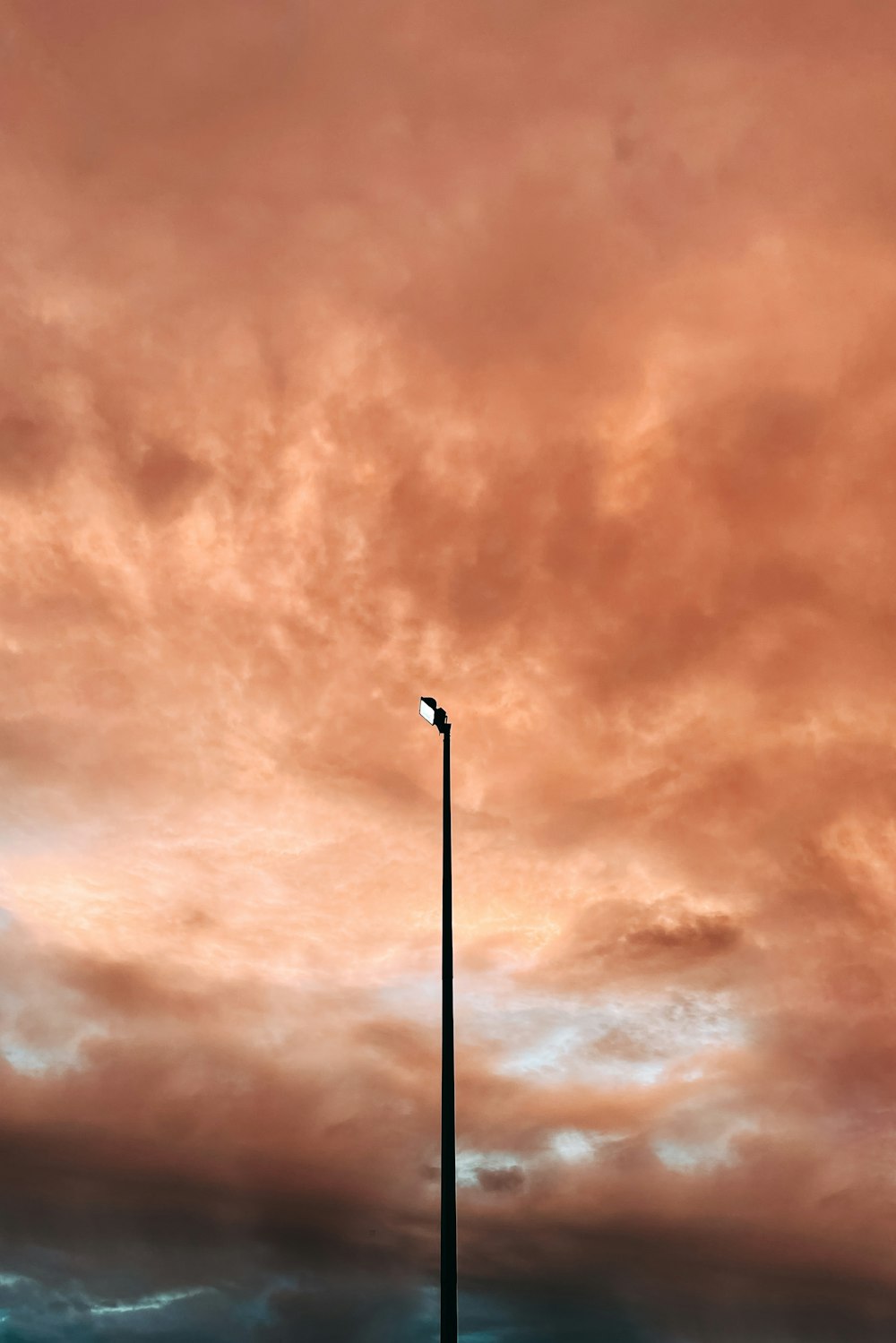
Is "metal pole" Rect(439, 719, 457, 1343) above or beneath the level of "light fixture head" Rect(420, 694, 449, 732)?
beneath

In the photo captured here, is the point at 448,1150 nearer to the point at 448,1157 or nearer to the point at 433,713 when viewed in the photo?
the point at 448,1157

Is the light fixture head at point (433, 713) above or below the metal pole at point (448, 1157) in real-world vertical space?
above

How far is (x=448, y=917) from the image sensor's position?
2072cm

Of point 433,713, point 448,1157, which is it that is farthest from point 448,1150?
point 433,713

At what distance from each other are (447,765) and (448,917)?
325 centimetres

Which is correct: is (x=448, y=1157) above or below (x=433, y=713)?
below

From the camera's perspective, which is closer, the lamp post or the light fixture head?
the lamp post

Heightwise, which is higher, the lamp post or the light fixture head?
the light fixture head

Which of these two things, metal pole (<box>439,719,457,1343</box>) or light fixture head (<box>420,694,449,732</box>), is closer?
metal pole (<box>439,719,457,1343</box>)

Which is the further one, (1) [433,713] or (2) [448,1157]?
(1) [433,713]

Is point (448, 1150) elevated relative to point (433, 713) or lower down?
lower down

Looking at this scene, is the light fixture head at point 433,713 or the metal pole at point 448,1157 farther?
the light fixture head at point 433,713

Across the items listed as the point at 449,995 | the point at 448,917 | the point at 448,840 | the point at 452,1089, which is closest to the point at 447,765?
the point at 448,840

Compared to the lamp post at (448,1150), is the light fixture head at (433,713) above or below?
above
